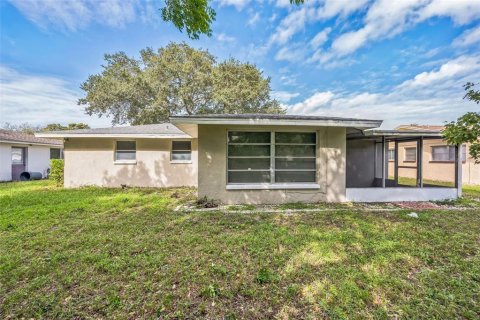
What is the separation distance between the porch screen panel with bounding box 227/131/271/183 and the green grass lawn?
1991 mm

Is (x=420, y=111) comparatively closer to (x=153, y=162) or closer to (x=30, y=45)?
(x=153, y=162)

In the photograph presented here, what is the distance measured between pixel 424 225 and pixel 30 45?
17.0 m

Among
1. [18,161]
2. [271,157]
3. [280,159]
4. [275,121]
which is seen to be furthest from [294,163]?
[18,161]

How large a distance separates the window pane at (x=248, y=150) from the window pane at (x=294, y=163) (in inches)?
20.1

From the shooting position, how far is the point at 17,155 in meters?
15.3

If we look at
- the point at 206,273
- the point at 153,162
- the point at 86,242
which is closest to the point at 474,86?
the point at 206,273

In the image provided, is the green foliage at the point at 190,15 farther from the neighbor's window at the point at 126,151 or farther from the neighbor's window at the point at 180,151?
the neighbor's window at the point at 126,151

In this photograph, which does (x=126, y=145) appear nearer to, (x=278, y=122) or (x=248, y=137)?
(x=248, y=137)

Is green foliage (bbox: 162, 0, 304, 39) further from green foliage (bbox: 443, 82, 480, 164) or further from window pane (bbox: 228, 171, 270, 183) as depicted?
green foliage (bbox: 443, 82, 480, 164)

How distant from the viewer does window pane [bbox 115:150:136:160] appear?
12.1m

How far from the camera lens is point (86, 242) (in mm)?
4480

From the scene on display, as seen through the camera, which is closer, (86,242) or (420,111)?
(86,242)

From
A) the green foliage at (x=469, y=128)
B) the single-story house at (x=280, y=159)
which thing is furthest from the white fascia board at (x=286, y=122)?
the green foliage at (x=469, y=128)

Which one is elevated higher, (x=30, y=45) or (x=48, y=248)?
(x=30, y=45)
